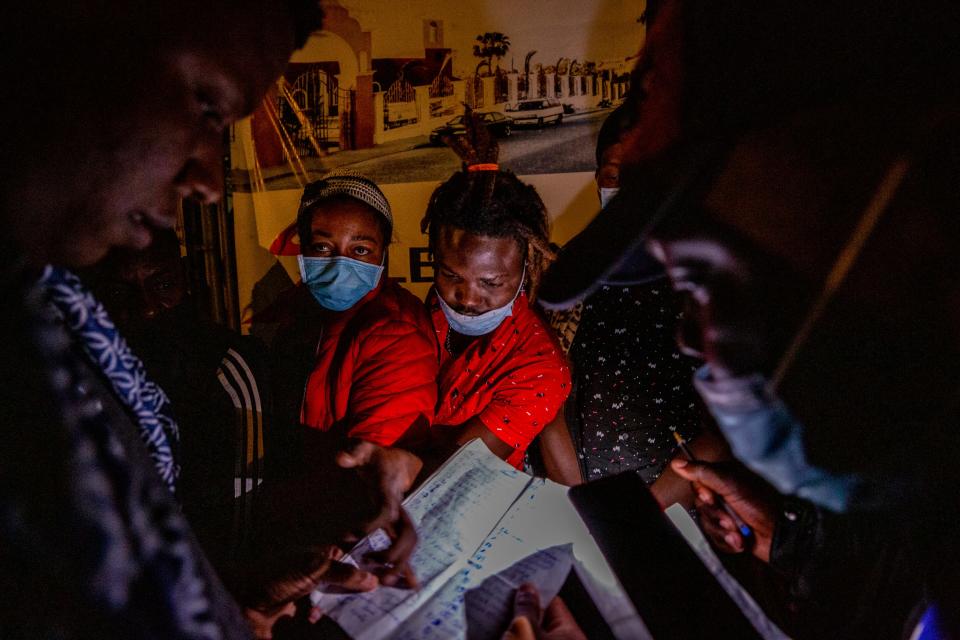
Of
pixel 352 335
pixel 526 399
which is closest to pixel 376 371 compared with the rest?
pixel 352 335

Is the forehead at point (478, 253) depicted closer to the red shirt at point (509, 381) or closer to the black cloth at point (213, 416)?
the red shirt at point (509, 381)

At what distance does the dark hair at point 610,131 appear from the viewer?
6.86 ft

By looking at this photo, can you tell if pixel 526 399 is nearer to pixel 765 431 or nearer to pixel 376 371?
pixel 376 371

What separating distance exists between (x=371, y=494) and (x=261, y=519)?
17.9 inches

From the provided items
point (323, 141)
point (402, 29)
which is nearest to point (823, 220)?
point (402, 29)

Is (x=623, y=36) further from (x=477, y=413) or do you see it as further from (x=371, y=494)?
(x=371, y=494)

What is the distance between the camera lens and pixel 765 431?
719 millimetres

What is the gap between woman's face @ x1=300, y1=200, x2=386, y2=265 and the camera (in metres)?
1.77

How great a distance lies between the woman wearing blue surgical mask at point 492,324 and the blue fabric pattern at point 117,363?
3.16 feet

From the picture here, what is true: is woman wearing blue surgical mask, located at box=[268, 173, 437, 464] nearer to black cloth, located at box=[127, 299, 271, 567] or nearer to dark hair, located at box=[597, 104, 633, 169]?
black cloth, located at box=[127, 299, 271, 567]

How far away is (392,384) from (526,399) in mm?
446

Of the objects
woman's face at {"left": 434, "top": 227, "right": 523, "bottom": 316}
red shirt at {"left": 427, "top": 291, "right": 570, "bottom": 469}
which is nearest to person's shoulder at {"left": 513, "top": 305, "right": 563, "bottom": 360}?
red shirt at {"left": 427, "top": 291, "right": 570, "bottom": 469}

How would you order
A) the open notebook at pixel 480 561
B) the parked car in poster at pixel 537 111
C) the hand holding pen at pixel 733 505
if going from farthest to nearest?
the parked car in poster at pixel 537 111 → the hand holding pen at pixel 733 505 → the open notebook at pixel 480 561

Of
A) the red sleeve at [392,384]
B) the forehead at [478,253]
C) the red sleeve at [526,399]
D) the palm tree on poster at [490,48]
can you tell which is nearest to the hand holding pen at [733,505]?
the red sleeve at [526,399]
